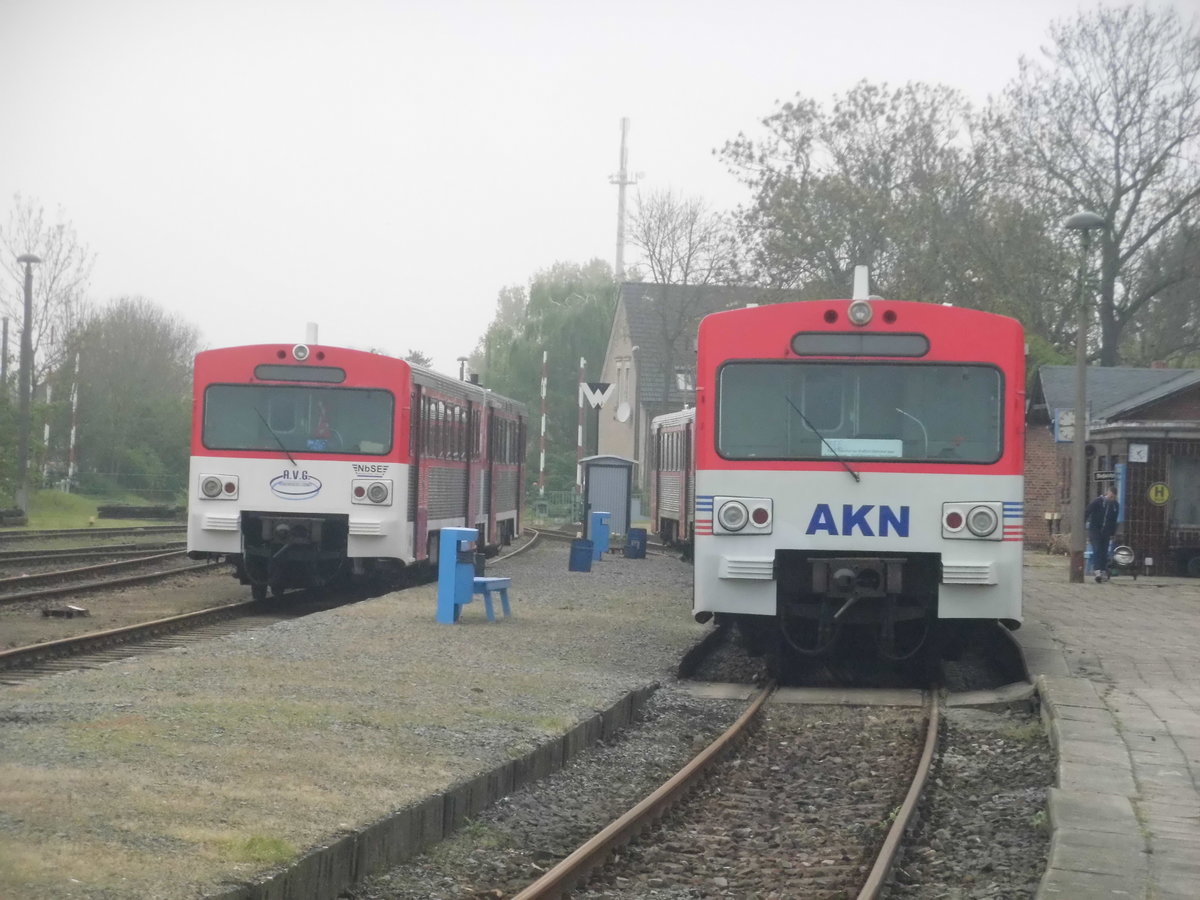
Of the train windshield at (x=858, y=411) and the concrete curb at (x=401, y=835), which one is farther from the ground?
the train windshield at (x=858, y=411)

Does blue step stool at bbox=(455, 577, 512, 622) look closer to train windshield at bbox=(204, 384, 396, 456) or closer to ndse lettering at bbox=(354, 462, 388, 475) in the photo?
ndse lettering at bbox=(354, 462, 388, 475)

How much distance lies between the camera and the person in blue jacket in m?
24.8

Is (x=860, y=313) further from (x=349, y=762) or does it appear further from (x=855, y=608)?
(x=349, y=762)

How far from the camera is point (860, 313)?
11703mm

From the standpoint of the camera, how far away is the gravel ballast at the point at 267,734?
5.48 m

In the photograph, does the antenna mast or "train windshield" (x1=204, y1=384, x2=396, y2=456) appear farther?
the antenna mast

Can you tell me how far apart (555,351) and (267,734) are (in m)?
56.9

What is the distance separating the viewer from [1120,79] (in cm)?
3959

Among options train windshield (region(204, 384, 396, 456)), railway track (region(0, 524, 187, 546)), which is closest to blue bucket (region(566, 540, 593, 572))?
train windshield (region(204, 384, 396, 456))

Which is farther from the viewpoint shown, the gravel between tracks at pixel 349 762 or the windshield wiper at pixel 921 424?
the windshield wiper at pixel 921 424

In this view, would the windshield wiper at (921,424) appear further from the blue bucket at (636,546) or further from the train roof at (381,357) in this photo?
the blue bucket at (636,546)

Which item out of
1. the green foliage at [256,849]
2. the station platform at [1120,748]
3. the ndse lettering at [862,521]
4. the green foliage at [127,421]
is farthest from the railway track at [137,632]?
the green foliage at [127,421]

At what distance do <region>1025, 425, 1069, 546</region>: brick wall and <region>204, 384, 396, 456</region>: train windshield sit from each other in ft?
76.9

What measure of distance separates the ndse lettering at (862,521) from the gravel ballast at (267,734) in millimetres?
1768
